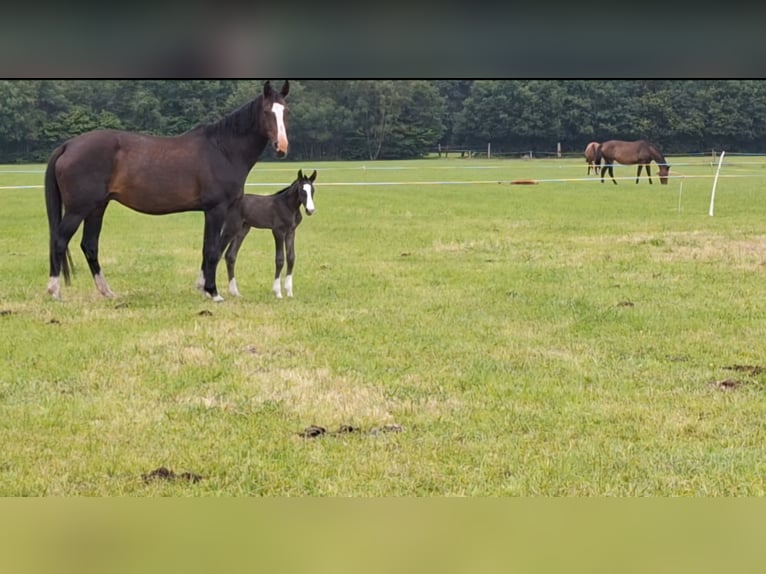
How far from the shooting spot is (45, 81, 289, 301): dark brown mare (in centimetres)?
642

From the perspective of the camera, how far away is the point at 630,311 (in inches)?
238

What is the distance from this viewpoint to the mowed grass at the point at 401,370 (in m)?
2.81

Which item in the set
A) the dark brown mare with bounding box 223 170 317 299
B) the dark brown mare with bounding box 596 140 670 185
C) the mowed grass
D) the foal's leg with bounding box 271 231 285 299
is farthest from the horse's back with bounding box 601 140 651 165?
the foal's leg with bounding box 271 231 285 299

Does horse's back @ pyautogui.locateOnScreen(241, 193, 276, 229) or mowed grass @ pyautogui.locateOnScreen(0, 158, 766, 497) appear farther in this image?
horse's back @ pyautogui.locateOnScreen(241, 193, 276, 229)

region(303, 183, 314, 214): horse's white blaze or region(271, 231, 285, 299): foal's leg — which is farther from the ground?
region(303, 183, 314, 214): horse's white blaze

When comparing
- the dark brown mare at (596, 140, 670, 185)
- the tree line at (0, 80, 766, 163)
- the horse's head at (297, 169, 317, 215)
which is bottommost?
the horse's head at (297, 169, 317, 215)

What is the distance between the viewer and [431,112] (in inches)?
70.2

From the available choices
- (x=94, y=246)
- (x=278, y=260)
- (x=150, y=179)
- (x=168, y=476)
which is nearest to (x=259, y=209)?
(x=278, y=260)

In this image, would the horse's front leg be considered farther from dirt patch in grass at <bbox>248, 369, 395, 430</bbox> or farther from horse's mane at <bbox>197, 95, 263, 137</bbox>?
dirt patch in grass at <bbox>248, 369, 395, 430</bbox>

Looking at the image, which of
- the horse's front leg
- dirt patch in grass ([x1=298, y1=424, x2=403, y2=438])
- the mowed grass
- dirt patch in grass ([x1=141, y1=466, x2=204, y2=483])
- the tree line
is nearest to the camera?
the tree line

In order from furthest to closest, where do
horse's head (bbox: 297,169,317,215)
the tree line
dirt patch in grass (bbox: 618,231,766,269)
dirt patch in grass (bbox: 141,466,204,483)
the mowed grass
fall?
1. dirt patch in grass (bbox: 618,231,766,269)
2. horse's head (bbox: 297,169,317,215)
3. the mowed grass
4. dirt patch in grass (bbox: 141,466,204,483)
5. the tree line

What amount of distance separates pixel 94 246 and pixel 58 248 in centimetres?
35

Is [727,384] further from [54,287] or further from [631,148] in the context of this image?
[54,287]

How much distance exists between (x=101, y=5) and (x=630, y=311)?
560 cm
